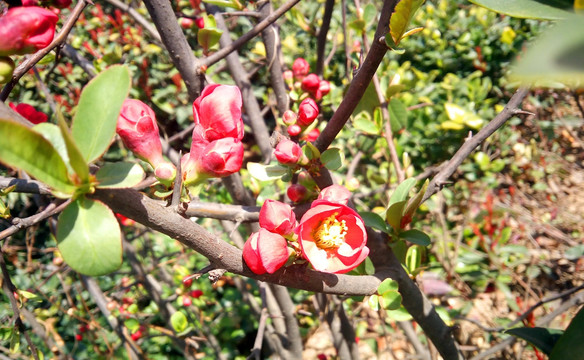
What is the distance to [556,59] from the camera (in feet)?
0.63

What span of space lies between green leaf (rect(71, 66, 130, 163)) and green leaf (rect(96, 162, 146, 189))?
20 mm

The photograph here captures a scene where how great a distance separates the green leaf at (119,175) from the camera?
15.0 inches

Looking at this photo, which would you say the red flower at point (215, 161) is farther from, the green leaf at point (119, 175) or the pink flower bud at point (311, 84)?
the pink flower bud at point (311, 84)

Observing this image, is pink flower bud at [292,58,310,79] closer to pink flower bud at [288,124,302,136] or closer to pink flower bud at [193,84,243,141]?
pink flower bud at [288,124,302,136]

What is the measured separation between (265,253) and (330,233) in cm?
15

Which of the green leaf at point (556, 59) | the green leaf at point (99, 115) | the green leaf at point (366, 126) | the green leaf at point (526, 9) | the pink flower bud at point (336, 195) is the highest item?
the green leaf at point (526, 9)

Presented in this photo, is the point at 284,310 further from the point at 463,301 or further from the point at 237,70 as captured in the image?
the point at 463,301

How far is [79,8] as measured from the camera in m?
0.58

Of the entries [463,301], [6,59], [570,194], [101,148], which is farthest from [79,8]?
[570,194]

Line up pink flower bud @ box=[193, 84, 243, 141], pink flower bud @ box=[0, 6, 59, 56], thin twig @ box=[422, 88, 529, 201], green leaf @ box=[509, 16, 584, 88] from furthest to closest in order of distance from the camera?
thin twig @ box=[422, 88, 529, 201], pink flower bud @ box=[193, 84, 243, 141], pink flower bud @ box=[0, 6, 59, 56], green leaf @ box=[509, 16, 584, 88]

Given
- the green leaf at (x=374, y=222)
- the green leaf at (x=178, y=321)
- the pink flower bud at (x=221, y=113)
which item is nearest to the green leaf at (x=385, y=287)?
the green leaf at (x=374, y=222)

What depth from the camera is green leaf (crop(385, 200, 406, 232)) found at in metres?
0.69

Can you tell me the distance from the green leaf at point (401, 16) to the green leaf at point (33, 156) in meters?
0.36

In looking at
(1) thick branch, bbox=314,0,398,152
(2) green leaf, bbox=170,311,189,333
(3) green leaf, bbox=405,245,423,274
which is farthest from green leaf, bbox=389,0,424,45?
(2) green leaf, bbox=170,311,189,333
